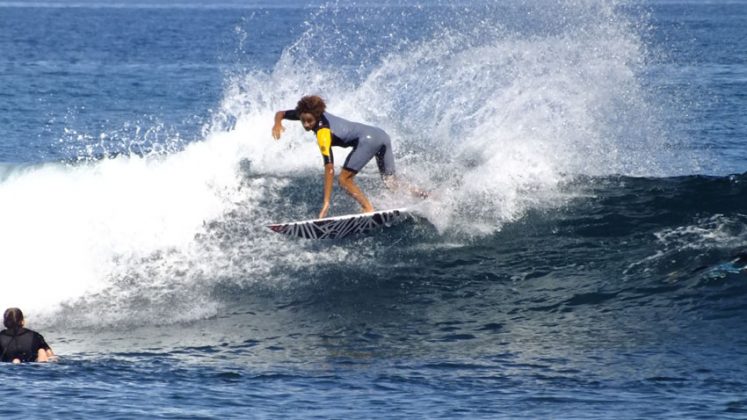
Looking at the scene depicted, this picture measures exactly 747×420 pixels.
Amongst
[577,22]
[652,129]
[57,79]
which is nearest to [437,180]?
[577,22]

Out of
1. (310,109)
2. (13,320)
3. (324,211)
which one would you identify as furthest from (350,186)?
(13,320)

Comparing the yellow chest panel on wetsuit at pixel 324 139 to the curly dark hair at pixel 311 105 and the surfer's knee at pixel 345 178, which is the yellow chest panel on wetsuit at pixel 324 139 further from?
the surfer's knee at pixel 345 178

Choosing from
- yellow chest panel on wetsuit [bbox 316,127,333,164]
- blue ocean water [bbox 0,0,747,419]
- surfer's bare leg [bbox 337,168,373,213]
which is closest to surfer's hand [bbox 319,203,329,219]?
surfer's bare leg [bbox 337,168,373,213]

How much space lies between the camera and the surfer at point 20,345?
11.2m

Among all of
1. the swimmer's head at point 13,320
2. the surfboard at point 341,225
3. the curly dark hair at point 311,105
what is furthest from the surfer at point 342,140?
the swimmer's head at point 13,320

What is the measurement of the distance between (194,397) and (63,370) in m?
1.76

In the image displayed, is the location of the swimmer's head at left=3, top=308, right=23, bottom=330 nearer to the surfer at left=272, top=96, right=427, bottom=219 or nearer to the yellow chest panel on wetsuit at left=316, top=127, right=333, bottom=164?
the surfer at left=272, top=96, right=427, bottom=219

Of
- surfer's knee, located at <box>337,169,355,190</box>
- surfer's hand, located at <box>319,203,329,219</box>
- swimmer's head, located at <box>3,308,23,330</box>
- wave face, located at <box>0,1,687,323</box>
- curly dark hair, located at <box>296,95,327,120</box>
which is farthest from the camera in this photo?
wave face, located at <box>0,1,687,323</box>

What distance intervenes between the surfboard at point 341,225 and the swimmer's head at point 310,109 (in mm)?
1329

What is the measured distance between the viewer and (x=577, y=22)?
2342cm

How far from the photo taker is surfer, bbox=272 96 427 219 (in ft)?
43.3

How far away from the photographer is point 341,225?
14.1 meters

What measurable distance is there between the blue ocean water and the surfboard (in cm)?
27

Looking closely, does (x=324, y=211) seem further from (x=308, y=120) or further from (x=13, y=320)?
(x=13, y=320)
